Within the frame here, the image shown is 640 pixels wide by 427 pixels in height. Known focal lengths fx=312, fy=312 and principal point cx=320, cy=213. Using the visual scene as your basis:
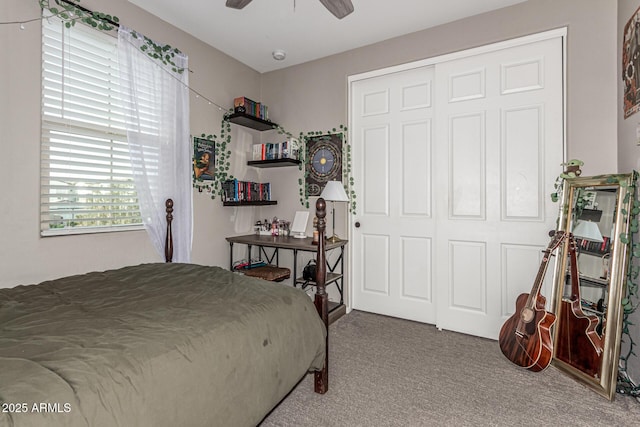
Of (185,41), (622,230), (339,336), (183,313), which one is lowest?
(339,336)

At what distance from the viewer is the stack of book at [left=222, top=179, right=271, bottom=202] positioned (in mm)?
3342

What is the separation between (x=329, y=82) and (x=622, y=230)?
2772mm

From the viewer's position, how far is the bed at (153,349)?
0.79m

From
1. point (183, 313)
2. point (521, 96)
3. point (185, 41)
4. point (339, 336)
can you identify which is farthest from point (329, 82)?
point (183, 313)

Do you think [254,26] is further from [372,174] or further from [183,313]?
[183,313]

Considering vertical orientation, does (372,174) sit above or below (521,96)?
below

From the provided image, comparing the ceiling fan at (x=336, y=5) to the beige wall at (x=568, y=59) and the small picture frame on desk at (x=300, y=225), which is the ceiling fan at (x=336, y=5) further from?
the small picture frame on desk at (x=300, y=225)

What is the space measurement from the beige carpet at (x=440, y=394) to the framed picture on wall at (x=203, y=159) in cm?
201

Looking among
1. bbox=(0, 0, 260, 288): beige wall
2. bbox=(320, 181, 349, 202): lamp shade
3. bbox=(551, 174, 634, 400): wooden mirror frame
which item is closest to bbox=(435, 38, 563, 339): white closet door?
bbox=(551, 174, 634, 400): wooden mirror frame

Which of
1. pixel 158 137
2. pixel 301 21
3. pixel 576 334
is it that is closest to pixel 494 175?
pixel 576 334

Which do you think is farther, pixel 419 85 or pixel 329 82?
pixel 329 82

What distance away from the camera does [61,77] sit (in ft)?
6.99

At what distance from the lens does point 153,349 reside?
98cm

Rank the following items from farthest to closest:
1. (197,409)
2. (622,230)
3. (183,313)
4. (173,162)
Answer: (173,162), (622,230), (183,313), (197,409)
